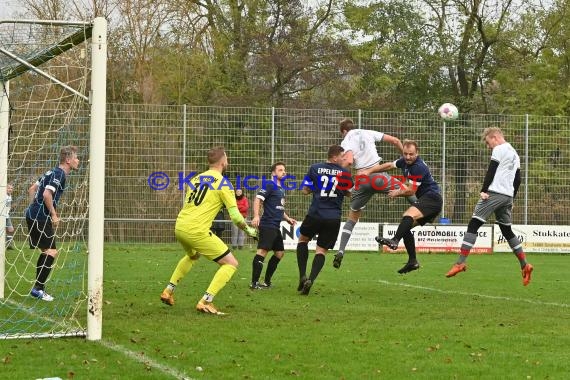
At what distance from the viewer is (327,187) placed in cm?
1241

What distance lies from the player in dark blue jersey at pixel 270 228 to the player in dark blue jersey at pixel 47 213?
307cm

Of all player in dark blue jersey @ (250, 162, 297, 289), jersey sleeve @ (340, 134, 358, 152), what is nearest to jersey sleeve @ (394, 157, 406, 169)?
jersey sleeve @ (340, 134, 358, 152)

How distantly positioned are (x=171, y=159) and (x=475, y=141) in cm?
833

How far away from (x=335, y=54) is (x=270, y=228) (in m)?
24.0

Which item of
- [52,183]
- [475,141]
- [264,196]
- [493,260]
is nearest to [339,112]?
[475,141]

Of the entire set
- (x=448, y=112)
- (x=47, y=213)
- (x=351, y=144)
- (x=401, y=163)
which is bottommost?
(x=47, y=213)

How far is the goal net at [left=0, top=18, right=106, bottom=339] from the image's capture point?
833 cm

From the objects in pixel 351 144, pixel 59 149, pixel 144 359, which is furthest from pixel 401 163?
pixel 144 359

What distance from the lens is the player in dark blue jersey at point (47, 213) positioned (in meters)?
11.2

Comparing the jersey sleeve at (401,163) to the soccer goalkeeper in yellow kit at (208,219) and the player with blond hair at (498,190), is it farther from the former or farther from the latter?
the soccer goalkeeper in yellow kit at (208,219)

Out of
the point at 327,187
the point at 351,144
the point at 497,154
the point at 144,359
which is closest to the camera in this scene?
the point at 144,359

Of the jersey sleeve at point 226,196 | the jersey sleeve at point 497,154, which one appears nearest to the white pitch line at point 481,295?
the jersey sleeve at point 497,154

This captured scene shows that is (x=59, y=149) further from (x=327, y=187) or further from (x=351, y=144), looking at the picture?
(x=351, y=144)

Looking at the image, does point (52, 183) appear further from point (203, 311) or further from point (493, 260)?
point (493, 260)
